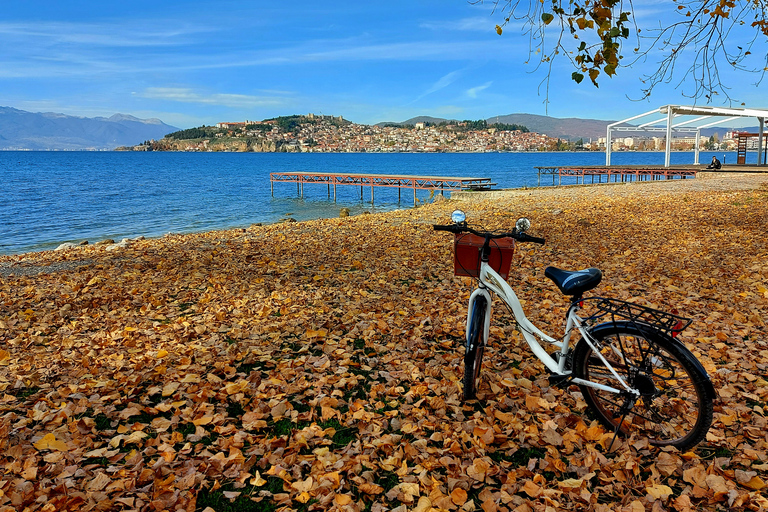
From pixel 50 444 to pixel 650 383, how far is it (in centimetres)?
393

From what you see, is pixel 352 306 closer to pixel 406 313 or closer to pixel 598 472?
pixel 406 313

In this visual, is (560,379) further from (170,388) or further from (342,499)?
(170,388)

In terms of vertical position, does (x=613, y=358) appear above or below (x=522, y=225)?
below

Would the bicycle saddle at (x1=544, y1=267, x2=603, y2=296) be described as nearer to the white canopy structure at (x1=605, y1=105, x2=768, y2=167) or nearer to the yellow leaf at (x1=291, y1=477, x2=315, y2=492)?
the yellow leaf at (x1=291, y1=477, x2=315, y2=492)

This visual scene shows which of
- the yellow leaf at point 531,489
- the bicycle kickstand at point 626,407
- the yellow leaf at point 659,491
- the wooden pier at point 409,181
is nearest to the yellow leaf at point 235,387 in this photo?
the yellow leaf at point 531,489

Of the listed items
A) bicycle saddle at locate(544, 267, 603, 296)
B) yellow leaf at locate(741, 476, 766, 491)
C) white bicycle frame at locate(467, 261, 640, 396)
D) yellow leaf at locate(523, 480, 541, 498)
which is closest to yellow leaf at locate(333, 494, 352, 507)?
yellow leaf at locate(523, 480, 541, 498)

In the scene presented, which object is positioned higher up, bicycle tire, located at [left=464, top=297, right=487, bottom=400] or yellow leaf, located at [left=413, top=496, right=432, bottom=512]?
bicycle tire, located at [left=464, top=297, right=487, bottom=400]

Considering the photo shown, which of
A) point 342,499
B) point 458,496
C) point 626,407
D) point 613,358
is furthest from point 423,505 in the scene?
point 613,358

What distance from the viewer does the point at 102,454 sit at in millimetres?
3082

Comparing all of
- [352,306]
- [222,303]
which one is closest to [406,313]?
[352,306]

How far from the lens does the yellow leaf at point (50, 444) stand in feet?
10.3

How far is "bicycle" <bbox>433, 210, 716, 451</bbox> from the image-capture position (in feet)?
A: 9.27

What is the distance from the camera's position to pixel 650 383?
2.89 metres

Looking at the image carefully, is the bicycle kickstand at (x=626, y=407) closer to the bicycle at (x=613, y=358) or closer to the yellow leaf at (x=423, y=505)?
the bicycle at (x=613, y=358)
